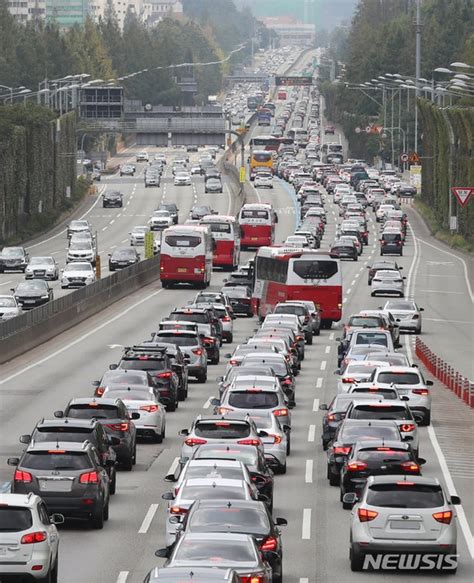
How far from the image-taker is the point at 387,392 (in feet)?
136

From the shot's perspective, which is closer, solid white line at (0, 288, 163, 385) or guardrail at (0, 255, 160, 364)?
solid white line at (0, 288, 163, 385)

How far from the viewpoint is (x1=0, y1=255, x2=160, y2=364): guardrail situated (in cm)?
6169

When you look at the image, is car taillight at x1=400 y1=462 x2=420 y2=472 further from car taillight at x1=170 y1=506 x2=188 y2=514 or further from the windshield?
car taillight at x1=170 y1=506 x2=188 y2=514

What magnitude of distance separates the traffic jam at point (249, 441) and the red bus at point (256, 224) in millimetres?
39785

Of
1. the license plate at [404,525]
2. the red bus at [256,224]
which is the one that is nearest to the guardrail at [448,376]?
the license plate at [404,525]

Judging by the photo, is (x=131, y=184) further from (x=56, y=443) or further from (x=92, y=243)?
(x=56, y=443)

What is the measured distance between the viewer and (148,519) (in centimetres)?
3122

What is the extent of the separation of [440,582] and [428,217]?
12562 cm

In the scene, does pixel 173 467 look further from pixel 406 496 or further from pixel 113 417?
pixel 406 496

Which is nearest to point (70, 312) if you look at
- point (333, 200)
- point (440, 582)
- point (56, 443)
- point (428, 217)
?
point (56, 443)

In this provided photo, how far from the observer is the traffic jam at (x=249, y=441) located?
956 inches

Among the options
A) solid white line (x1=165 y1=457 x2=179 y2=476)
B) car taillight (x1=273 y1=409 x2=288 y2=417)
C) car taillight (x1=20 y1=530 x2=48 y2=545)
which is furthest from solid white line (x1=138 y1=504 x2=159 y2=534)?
car taillight (x1=273 y1=409 x2=288 y2=417)

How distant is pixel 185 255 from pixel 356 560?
6551 centimetres

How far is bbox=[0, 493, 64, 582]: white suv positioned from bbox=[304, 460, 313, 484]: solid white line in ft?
40.2
